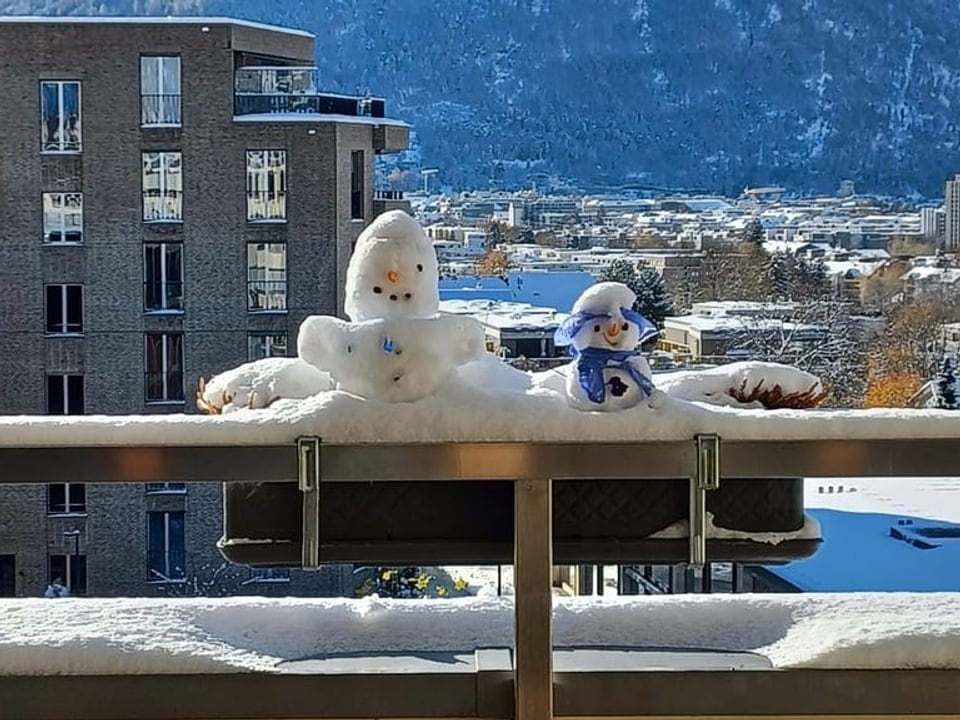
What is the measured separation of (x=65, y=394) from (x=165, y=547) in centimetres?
46

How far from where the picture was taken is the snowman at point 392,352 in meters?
1.00

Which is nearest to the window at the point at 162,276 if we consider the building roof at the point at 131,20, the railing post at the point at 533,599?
the building roof at the point at 131,20

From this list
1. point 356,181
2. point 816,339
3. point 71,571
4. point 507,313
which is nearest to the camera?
point 507,313

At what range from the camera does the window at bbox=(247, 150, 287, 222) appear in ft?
10.3

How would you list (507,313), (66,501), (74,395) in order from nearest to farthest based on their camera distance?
(507,313) → (66,501) → (74,395)

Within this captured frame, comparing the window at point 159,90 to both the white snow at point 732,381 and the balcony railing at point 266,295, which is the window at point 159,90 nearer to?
the balcony railing at point 266,295

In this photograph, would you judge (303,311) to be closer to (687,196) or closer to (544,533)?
(687,196)

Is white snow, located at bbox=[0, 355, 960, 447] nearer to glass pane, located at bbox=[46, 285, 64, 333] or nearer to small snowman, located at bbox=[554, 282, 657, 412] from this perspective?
small snowman, located at bbox=[554, 282, 657, 412]

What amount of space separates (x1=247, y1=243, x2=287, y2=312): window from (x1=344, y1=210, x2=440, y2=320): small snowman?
5.37 ft

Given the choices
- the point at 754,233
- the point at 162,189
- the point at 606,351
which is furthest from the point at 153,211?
the point at 606,351

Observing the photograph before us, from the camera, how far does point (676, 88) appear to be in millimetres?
2613

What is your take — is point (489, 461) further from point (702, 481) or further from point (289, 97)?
point (289, 97)

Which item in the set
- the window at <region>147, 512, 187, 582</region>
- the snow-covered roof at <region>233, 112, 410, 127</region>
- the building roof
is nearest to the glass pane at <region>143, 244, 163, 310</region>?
the snow-covered roof at <region>233, 112, 410, 127</region>

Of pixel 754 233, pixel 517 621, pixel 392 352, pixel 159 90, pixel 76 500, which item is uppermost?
pixel 159 90
